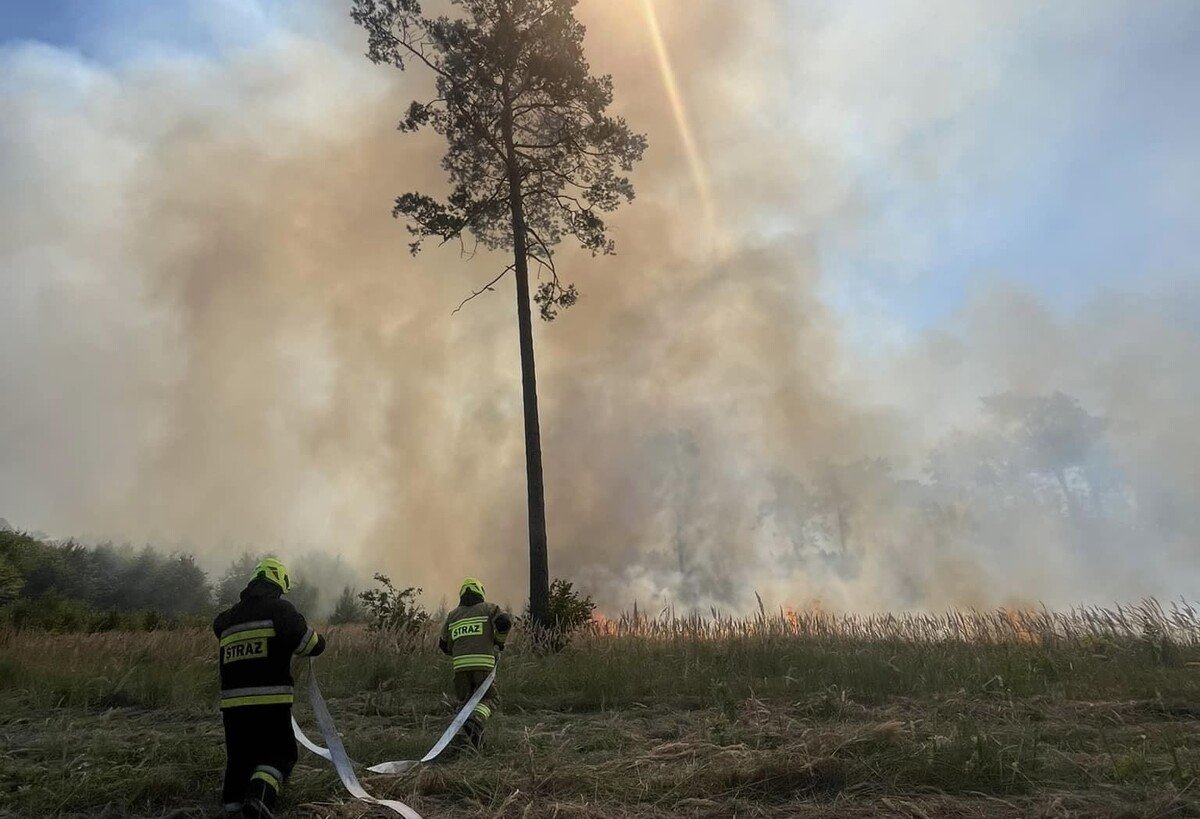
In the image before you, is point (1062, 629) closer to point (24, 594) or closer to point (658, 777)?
point (658, 777)

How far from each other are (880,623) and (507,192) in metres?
13.0

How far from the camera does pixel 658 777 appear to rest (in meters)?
4.68

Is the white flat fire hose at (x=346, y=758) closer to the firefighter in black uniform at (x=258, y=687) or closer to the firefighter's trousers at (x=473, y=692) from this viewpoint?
the firefighter in black uniform at (x=258, y=687)

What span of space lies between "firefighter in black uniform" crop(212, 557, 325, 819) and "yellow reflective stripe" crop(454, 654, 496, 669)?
241 cm

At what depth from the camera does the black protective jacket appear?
474 cm

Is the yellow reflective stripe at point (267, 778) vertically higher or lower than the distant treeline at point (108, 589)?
lower

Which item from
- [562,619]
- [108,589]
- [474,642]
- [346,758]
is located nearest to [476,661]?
[474,642]

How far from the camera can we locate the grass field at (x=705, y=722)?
4492 mm

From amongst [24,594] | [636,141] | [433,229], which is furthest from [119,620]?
[636,141]

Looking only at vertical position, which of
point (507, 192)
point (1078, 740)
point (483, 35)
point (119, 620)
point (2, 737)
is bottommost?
point (1078, 740)

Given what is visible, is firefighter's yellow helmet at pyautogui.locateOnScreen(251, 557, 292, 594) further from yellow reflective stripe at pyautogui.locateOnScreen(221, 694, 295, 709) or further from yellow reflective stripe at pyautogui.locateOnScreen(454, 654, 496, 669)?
yellow reflective stripe at pyautogui.locateOnScreen(454, 654, 496, 669)

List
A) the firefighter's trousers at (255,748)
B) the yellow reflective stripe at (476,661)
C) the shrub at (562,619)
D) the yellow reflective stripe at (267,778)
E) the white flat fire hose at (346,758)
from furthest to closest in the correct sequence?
the shrub at (562,619) < the yellow reflective stripe at (476,661) < the firefighter's trousers at (255,748) < the yellow reflective stripe at (267,778) < the white flat fire hose at (346,758)

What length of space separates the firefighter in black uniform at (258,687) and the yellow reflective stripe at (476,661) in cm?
241

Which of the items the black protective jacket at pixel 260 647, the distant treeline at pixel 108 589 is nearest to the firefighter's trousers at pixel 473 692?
the black protective jacket at pixel 260 647
